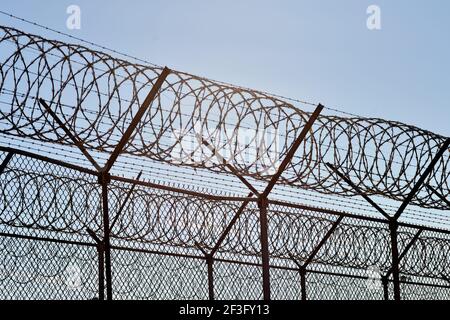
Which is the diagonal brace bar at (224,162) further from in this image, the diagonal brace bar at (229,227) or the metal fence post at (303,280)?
the metal fence post at (303,280)

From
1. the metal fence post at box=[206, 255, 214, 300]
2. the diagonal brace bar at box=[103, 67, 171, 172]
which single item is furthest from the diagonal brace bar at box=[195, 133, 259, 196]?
the metal fence post at box=[206, 255, 214, 300]

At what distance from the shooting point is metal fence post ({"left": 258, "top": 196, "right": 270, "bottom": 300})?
267 inches

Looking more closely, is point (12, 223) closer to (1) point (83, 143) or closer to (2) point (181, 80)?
(1) point (83, 143)

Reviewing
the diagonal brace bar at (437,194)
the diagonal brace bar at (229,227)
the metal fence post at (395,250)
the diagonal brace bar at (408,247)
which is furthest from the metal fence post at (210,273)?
the diagonal brace bar at (437,194)

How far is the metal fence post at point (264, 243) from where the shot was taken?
267 inches

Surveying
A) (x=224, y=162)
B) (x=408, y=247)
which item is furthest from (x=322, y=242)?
(x=224, y=162)

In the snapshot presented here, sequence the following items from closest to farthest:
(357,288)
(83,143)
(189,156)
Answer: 1. (83,143)
2. (189,156)
3. (357,288)

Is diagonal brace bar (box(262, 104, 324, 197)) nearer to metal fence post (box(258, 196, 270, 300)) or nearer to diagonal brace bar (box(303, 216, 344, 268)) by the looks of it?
metal fence post (box(258, 196, 270, 300))

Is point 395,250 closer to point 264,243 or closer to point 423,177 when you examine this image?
point 423,177

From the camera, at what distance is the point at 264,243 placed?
699cm

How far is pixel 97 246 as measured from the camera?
718cm

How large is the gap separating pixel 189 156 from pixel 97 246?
1.72m
